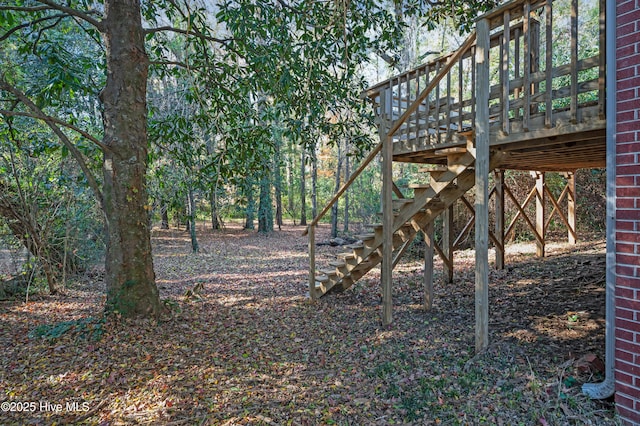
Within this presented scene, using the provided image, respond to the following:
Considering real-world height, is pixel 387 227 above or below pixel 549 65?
below

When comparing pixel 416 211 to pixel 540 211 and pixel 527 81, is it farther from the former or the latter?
pixel 540 211

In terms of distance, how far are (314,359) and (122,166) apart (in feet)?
12.1

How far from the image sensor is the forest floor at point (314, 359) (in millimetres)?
3213

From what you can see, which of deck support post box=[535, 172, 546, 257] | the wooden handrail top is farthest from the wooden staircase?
deck support post box=[535, 172, 546, 257]

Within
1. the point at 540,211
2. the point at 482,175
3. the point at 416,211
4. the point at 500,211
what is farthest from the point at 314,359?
the point at 540,211

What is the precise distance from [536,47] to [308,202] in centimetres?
2808

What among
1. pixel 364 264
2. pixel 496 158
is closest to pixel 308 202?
pixel 364 264

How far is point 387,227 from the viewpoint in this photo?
5.29 m

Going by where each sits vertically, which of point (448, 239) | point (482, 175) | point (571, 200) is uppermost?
point (482, 175)

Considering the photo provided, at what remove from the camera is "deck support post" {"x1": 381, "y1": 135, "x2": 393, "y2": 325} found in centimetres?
525

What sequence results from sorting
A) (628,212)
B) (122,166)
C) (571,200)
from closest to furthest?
(628,212)
(122,166)
(571,200)

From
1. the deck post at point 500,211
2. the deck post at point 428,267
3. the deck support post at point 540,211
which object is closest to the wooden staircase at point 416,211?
the deck post at point 428,267

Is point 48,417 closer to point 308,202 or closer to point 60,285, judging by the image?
point 60,285

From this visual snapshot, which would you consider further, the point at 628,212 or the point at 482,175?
the point at 482,175
